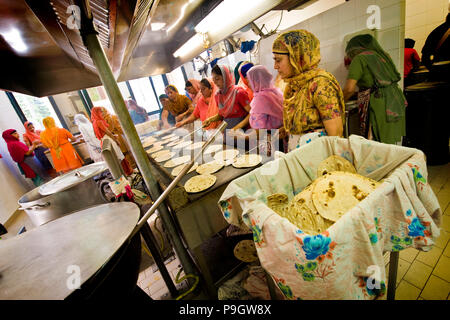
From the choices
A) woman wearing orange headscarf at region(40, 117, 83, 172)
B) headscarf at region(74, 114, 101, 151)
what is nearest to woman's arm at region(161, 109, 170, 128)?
headscarf at region(74, 114, 101, 151)

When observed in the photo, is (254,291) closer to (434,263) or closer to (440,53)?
(434,263)

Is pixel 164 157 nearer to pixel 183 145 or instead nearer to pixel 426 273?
pixel 183 145

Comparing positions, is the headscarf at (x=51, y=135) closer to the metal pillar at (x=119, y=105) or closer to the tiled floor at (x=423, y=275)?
the tiled floor at (x=423, y=275)

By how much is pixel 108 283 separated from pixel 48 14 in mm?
1519

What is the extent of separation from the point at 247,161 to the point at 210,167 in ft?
1.35

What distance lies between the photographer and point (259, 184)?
1.16 metres

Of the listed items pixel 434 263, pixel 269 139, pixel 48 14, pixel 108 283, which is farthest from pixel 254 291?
pixel 48 14

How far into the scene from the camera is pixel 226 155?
2.14 meters

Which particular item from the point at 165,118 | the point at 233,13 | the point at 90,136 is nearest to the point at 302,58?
the point at 233,13

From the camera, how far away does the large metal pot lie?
208 cm

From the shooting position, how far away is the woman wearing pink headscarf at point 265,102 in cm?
235

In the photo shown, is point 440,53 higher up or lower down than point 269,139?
higher up

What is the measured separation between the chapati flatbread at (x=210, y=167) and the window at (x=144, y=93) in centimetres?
916
